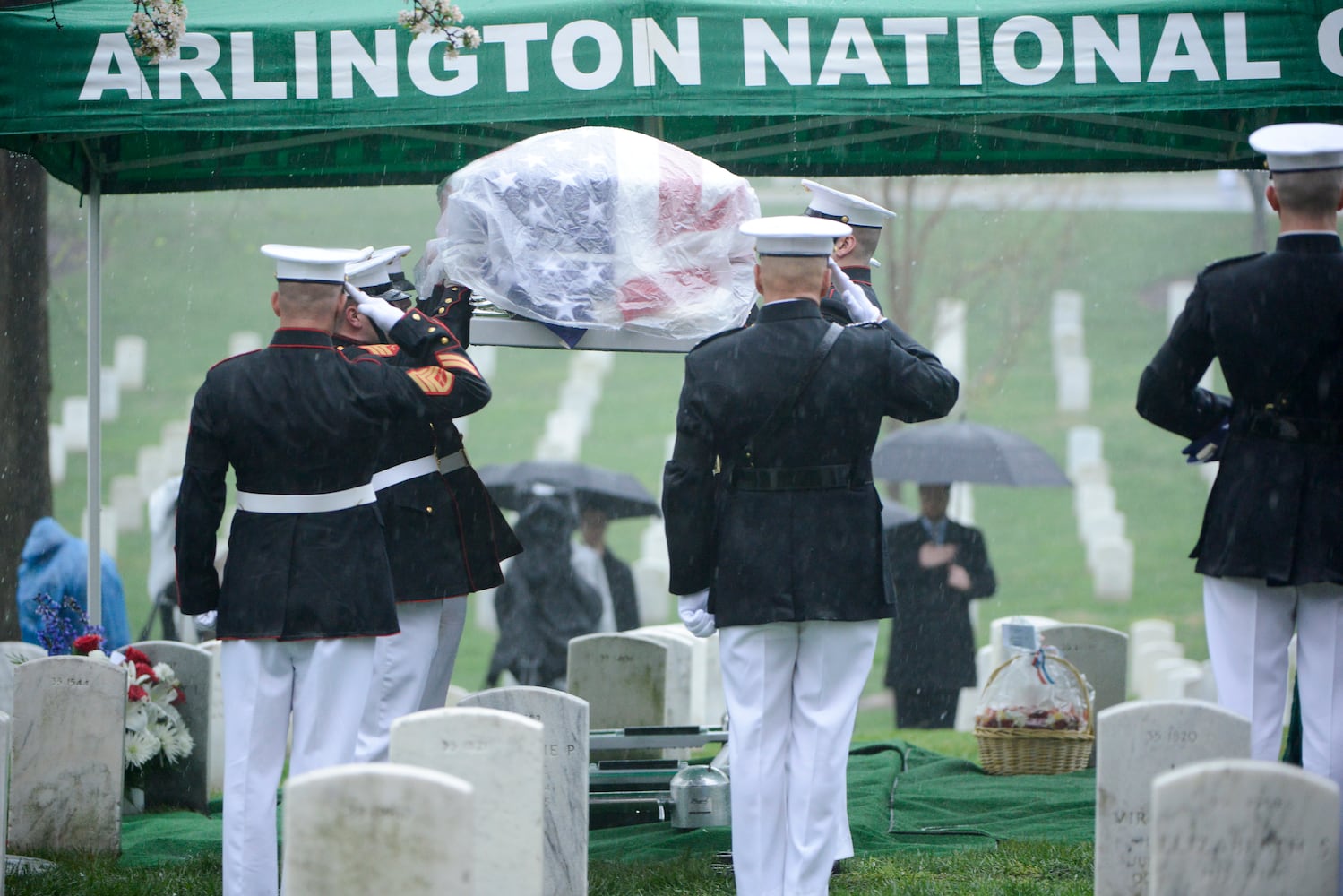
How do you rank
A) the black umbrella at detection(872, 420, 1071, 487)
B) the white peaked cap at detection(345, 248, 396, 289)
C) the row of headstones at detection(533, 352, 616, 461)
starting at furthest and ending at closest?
the row of headstones at detection(533, 352, 616, 461) < the black umbrella at detection(872, 420, 1071, 487) < the white peaked cap at detection(345, 248, 396, 289)

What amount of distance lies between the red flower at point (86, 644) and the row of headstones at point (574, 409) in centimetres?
1474

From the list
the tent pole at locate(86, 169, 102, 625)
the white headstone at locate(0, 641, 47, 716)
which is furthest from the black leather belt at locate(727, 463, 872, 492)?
the tent pole at locate(86, 169, 102, 625)

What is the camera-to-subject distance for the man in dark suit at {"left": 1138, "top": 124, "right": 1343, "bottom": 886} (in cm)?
410

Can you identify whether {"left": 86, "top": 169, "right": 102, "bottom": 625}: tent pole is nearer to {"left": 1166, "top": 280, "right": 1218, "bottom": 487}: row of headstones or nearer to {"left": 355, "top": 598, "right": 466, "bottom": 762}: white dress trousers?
{"left": 355, "top": 598, "right": 466, "bottom": 762}: white dress trousers

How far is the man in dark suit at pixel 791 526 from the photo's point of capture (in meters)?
4.49

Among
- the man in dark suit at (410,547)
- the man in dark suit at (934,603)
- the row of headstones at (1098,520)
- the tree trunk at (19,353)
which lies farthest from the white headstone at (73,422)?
the man in dark suit at (410,547)

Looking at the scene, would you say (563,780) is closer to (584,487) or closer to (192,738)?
(192,738)

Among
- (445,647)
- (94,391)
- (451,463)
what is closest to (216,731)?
(94,391)

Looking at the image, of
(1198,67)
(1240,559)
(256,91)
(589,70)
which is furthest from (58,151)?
(1240,559)

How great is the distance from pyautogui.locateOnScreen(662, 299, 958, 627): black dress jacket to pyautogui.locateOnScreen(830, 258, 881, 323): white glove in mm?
208

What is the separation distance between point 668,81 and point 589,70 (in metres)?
0.30

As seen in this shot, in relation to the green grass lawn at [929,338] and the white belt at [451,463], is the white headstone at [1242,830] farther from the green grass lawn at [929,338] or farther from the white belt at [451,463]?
the green grass lawn at [929,338]

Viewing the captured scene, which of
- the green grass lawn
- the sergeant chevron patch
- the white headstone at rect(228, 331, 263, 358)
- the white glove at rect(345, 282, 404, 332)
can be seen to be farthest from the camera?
the white headstone at rect(228, 331, 263, 358)

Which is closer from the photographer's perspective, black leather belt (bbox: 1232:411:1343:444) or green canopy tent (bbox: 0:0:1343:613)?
black leather belt (bbox: 1232:411:1343:444)
